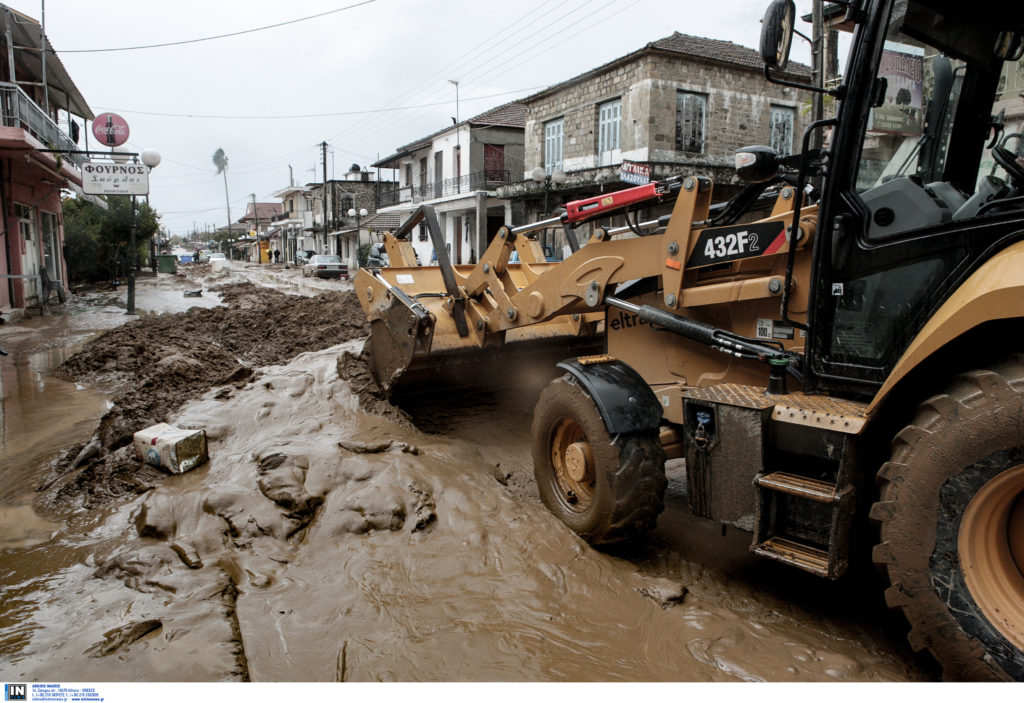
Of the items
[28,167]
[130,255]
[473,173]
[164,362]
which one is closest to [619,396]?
[164,362]

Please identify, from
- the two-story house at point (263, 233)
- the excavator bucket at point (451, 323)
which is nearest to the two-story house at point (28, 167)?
the excavator bucket at point (451, 323)

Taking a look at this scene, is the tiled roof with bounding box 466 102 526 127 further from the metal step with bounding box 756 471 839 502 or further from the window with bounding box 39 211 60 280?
the metal step with bounding box 756 471 839 502

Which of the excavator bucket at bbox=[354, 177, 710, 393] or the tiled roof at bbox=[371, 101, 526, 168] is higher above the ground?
the tiled roof at bbox=[371, 101, 526, 168]

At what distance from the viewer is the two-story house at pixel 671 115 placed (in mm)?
21125

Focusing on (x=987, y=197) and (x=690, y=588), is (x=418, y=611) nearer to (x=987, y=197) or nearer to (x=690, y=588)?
(x=690, y=588)

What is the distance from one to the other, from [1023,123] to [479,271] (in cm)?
353

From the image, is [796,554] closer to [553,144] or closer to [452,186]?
[553,144]

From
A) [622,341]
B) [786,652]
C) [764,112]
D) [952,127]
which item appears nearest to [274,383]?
[622,341]

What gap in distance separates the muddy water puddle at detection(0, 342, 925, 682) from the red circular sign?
13.8 m

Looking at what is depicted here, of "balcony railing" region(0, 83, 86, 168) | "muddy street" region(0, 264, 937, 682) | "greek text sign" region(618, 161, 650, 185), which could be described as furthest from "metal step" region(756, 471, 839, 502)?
"balcony railing" region(0, 83, 86, 168)

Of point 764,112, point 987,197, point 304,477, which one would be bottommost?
point 304,477

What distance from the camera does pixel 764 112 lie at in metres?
22.8

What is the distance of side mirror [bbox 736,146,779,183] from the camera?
10.7 ft

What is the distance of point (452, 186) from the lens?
3309cm
